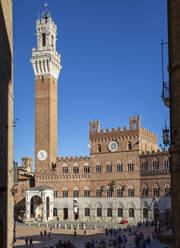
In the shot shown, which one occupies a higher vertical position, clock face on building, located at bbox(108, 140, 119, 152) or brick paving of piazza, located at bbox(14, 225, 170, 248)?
clock face on building, located at bbox(108, 140, 119, 152)

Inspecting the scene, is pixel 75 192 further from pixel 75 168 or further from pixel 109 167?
pixel 109 167

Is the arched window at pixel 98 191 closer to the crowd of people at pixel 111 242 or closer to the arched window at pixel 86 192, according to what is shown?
the arched window at pixel 86 192

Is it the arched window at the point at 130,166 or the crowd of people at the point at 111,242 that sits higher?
the arched window at the point at 130,166

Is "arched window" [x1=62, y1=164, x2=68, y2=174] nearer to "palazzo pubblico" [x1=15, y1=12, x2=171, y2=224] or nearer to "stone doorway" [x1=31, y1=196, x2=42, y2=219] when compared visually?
"palazzo pubblico" [x1=15, y1=12, x2=171, y2=224]

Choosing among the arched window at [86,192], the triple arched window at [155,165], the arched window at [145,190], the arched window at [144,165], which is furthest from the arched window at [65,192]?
the triple arched window at [155,165]

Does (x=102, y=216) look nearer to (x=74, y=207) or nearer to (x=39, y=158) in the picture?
(x=74, y=207)

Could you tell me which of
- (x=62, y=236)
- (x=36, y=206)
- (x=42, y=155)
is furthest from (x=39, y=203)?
(x=62, y=236)

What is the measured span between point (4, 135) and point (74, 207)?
38.9 meters

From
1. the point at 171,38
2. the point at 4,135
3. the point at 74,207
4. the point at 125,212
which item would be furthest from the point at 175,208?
the point at 74,207

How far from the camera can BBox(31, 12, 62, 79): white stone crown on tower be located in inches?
2441

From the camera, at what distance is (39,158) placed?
60125mm

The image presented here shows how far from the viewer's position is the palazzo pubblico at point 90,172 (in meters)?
52.0

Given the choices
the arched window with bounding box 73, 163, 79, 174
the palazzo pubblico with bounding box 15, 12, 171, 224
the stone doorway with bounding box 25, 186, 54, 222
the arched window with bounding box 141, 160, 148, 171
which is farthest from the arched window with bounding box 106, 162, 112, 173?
the stone doorway with bounding box 25, 186, 54, 222

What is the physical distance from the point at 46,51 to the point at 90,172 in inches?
843
